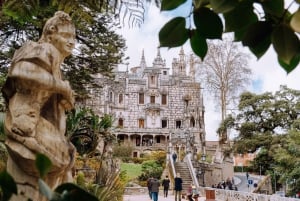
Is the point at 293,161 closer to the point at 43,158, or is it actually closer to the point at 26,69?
the point at 26,69

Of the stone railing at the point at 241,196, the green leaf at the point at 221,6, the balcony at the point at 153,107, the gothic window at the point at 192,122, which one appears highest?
the balcony at the point at 153,107

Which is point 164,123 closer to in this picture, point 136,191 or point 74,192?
point 136,191

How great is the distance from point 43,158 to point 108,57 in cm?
1277

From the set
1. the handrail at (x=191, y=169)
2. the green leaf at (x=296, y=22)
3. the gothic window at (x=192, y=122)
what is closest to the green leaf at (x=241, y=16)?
the green leaf at (x=296, y=22)

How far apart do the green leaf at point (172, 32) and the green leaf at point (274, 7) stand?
0.13 metres

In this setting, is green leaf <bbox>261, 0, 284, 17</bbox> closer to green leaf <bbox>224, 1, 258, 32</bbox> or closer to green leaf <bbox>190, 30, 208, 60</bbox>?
green leaf <bbox>224, 1, 258, 32</bbox>

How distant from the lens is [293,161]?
15641 millimetres

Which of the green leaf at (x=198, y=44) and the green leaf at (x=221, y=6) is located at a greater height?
the green leaf at (x=221, y=6)

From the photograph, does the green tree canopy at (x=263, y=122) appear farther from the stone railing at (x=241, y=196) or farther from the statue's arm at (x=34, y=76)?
the statue's arm at (x=34, y=76)

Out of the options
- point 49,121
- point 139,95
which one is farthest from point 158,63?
point 49,121

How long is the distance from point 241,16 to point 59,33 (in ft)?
8.21

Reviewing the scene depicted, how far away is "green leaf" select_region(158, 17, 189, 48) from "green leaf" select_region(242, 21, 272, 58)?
10 centimetres

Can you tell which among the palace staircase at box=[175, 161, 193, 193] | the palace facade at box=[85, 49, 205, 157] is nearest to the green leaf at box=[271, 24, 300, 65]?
the palace staircase at box=[175, 161, 193, 193]

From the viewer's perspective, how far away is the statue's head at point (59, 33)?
120 inches
